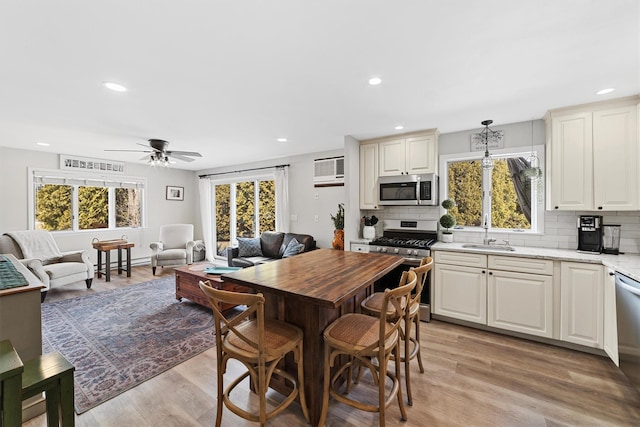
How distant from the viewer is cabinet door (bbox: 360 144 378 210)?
3893 mm

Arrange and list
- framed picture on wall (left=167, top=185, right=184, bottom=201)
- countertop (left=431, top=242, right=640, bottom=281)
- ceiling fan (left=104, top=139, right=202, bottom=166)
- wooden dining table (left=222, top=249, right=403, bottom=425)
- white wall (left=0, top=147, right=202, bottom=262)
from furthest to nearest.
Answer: framed picture on wall (left=167, top=185, right=184, bottom=201), white wall (left=0, top=147, right=202, bottom=262), ceiling fan (left=104, top=139, right=202, bottom=166), countertop (left=431, top=242, right=640, bottom=281), wooden dining table (left=222, top=249, right=403, bottom=425)

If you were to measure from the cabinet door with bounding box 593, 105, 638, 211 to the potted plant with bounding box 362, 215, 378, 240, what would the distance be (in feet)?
7.67

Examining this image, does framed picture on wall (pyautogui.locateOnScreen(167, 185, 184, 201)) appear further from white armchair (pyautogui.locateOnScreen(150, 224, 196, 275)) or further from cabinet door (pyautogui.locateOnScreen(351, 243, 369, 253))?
cabinet door (pyautogui.locateOnScreen(351, 243, 369, 253))

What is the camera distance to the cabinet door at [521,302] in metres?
2.61

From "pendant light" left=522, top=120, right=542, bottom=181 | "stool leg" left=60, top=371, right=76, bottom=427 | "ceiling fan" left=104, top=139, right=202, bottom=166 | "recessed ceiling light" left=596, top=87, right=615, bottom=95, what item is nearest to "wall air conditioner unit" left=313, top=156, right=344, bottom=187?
"ceiling fan" left=104, top=139, right=202, bottom=166

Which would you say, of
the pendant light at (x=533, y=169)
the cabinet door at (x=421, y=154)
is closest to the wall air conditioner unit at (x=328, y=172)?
the cabinet door at (x=421, y=154)

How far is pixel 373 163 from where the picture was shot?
3.91 meters

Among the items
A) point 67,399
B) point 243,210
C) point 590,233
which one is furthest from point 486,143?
point 243,210

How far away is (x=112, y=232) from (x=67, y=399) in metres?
5.55

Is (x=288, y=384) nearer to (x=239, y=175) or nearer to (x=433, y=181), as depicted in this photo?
(x=433, y=181)

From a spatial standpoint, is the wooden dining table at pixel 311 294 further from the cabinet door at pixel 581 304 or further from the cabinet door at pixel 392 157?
the cabinet door at pixel 392 157

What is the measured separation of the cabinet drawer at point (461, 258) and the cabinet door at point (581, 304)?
657 mm

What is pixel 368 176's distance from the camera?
3949 millimetres

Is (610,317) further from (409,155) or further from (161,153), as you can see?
(161,153)
